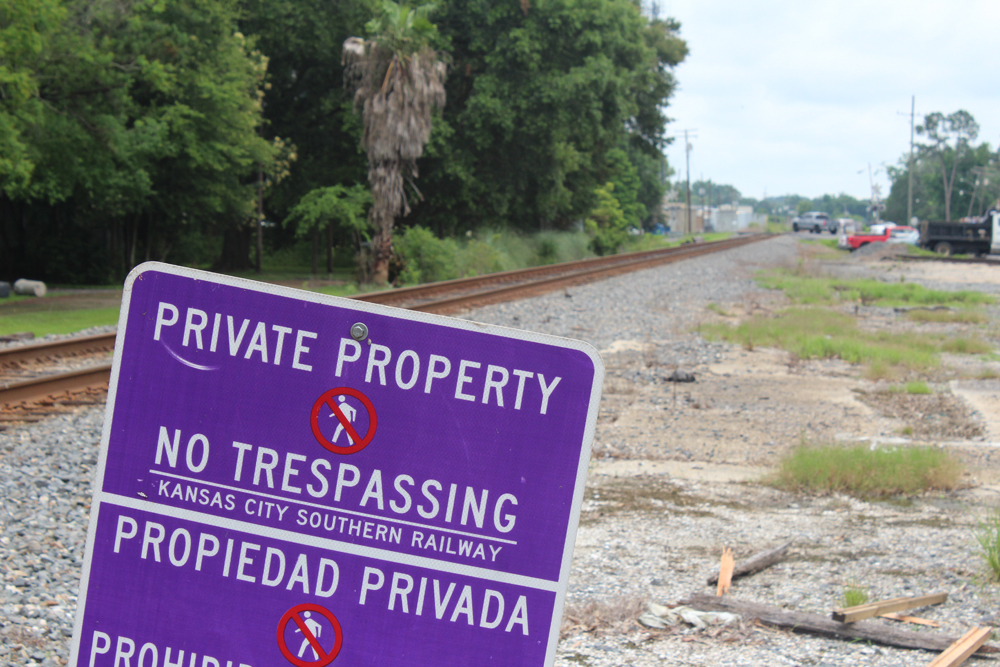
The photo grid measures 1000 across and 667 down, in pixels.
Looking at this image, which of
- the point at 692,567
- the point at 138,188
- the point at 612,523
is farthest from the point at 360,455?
the point at 138,188

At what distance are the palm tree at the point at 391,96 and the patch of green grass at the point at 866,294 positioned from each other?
35.3 feet

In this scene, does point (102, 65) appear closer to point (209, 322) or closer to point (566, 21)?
point (566, 21)

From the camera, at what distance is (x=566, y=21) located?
34.4 metres

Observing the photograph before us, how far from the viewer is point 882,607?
4.79 meters

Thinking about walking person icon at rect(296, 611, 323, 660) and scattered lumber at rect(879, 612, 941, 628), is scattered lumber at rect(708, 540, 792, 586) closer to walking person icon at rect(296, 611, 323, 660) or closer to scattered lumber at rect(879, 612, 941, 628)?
scattered lumber at rect(879, 612, 941, 628)

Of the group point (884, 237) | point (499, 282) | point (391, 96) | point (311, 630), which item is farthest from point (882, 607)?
point (884, 237)

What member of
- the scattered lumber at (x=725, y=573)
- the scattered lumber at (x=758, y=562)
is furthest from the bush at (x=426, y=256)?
the scattered lumber at (x=725, y=573)

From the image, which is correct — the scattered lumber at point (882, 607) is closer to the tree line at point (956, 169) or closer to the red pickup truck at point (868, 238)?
the red pickup truck at point (868, 238)

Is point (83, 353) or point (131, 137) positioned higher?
point (131, 137)

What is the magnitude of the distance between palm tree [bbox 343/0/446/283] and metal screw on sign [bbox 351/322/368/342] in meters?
23.6

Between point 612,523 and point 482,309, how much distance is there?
12.0 m

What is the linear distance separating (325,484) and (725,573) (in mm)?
4090

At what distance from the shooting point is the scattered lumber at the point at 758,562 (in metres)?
5.47

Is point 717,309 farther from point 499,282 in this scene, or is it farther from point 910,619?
point 910,619
